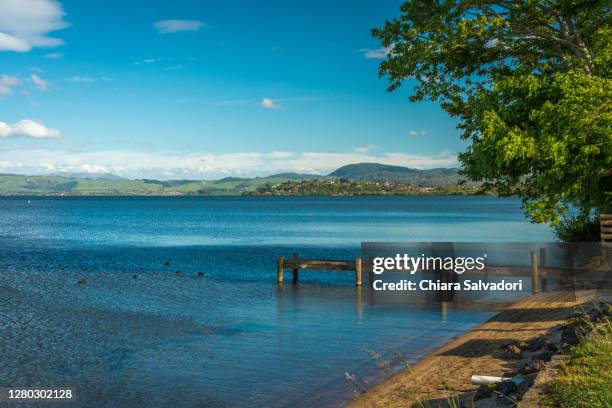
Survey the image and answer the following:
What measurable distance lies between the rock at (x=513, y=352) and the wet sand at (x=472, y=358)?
205 mm

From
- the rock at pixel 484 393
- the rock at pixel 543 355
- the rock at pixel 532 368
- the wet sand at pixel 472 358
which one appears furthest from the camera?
the rock at pixel 543 355

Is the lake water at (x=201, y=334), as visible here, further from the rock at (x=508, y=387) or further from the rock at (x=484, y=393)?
the rock at (x=508, y=387)

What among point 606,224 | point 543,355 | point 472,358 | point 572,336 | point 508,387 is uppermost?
point 606,224

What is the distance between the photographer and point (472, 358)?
1611 centimetres

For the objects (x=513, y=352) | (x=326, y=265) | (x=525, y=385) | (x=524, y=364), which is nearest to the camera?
(x=525, y=385)

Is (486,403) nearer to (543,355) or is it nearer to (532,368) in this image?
(532,368)

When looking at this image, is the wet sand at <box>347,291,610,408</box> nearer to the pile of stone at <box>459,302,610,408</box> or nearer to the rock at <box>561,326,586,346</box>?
the pile of stone at <box>459,302,610,408</box>

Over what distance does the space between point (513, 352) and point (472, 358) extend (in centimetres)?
110

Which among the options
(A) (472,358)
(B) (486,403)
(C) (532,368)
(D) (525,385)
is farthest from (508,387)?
(A) (472,358)

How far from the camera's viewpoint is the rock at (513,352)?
50.3 ft

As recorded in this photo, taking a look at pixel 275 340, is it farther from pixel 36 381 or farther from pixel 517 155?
pixel 517 155

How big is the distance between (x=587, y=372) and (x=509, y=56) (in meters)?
18.2

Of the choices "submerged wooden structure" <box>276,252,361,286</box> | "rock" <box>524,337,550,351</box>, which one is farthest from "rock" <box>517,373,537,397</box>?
"submerged wooden structure" <box>276,252,361,286</box>

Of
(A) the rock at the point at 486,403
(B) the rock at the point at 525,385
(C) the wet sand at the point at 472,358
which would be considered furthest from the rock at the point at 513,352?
(A) the rock at the point at 486,403
